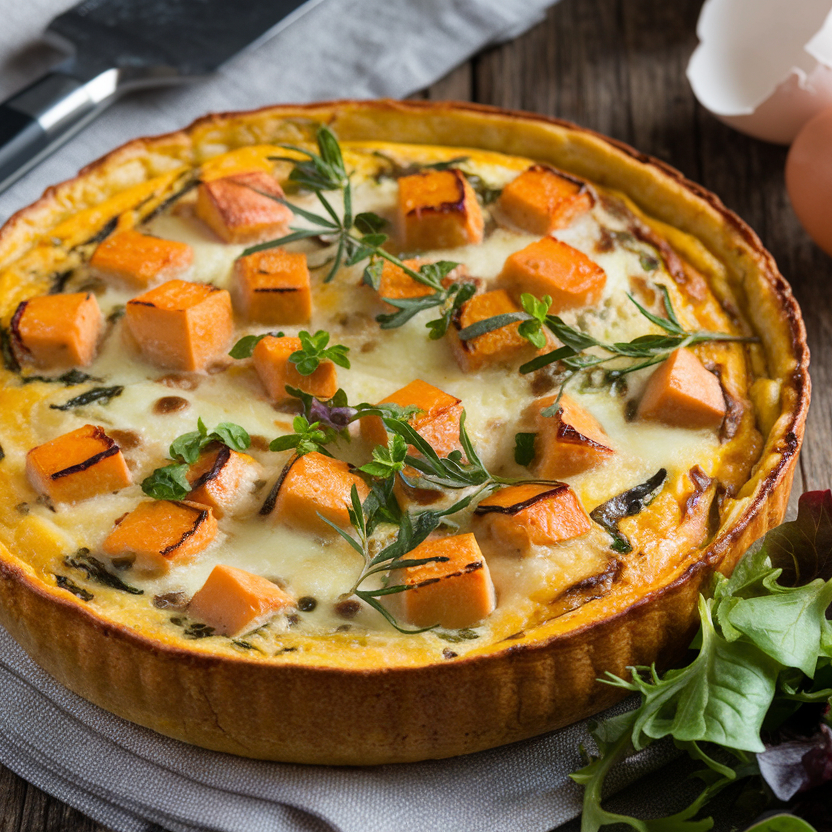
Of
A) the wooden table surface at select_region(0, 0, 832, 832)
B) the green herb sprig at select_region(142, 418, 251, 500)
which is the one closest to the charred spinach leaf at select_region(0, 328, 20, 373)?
the green herb sprig at select_region(142, 418, 251, 500)

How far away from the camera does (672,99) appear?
15.2ft

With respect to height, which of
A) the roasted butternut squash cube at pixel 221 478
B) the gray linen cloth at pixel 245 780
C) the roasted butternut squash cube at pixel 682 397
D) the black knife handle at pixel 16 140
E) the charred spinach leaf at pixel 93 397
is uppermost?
the black knife handle at pixel 16 140

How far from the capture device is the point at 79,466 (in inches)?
102

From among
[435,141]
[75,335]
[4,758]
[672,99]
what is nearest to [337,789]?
[4,758]

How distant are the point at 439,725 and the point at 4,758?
1.05 meters

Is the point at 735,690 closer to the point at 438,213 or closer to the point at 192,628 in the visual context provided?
the point at 192,628

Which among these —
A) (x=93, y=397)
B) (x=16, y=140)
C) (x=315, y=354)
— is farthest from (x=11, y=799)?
(x=16, y=140)

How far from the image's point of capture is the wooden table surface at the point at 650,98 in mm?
3922

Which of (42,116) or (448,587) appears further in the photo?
(42,116)

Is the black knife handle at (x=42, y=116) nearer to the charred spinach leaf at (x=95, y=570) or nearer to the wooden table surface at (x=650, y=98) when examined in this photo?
the wooden table surface at (x=650, y=98)

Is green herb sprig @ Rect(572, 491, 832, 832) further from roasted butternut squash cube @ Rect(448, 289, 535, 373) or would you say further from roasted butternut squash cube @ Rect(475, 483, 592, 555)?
roasted butternut squash cube @ Rect(448, 289, 535, 373)

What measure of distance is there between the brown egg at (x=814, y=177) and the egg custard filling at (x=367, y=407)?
0.61m

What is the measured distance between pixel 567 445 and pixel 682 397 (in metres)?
0.36

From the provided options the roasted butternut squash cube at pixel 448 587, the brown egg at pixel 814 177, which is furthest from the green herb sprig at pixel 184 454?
the brown egg at pixel 814 177
